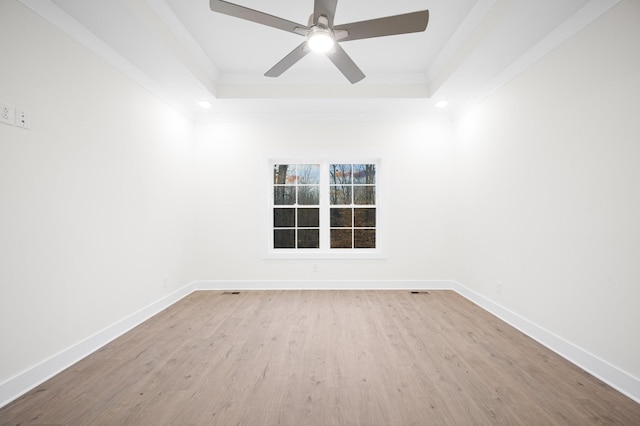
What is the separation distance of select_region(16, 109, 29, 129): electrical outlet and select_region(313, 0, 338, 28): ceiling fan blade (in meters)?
1.99

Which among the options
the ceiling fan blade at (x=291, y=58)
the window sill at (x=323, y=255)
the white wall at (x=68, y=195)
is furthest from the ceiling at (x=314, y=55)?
the window sill at (x=323, y=255)

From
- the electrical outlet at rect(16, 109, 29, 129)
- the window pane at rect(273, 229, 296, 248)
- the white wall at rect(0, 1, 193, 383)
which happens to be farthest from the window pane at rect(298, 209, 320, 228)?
the electrical outlet at rect(16, 109, 29, 129)

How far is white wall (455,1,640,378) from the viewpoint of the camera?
184cm

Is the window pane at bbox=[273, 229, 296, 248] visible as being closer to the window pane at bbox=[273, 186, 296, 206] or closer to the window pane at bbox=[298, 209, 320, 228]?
the window pane at bbox=[298, 209, 320, 228]

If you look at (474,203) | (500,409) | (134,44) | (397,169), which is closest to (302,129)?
(397,169)

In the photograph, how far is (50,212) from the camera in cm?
202

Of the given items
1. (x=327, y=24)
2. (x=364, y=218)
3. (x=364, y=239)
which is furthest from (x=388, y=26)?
(x=364, y=239)

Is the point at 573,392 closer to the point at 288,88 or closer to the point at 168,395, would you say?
→ the point at 168,395

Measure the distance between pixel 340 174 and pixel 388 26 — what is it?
260 centimetres

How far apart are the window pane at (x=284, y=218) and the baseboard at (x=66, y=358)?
1921 millimetres

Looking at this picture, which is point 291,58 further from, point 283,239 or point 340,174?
point 283,239

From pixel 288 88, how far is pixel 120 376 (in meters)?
3.36

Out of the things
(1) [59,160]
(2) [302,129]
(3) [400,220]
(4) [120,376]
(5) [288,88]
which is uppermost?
(5) [288,88]

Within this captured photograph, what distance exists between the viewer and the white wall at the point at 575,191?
1.84 m
